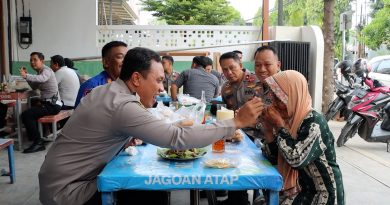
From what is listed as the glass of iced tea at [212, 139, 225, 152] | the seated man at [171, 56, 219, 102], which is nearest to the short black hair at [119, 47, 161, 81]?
the glass of iced tea at [212, 139, 225, 152]

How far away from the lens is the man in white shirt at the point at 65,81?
6262mm

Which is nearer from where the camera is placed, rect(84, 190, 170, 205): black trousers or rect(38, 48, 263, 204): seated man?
rect(38, 48, 263, 204): seated man

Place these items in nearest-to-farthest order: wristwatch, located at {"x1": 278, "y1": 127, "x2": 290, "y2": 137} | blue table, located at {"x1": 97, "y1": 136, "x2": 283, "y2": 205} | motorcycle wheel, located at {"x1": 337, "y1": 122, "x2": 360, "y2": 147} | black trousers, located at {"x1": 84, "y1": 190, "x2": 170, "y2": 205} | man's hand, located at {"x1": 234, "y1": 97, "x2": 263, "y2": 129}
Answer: blue table, located at {"x1": 97, "y1": 136, "x2": 283, "y2": 205} → man's hand, located at {"x1": 234, "y1": 97, "x2": 263, "y2": 129} → wristwatch, located at {"x1": 278, "y1": 127, "x2": 290, "y2": 137} → black trousers, located at {"x1": 84, "y1": 190, "x2": 170, "y2": 205} → motorcycle wheel, located at {"x1": 337, "y1": 122, "x2": 360, "y2": 147}

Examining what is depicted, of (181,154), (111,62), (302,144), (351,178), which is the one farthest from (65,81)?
(302,144)

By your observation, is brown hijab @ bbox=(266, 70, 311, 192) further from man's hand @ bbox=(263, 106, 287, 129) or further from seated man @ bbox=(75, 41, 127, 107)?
seated man @ bbox=(75, 41, 127, 107)

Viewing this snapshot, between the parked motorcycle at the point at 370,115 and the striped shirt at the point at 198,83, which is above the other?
the striped shirt at the point at 198,83

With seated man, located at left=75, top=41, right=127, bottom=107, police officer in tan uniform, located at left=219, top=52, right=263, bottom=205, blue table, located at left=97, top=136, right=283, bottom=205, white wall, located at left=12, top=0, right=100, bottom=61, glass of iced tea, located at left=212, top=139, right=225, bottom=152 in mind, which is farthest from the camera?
white wall, located at left=12, top=0, right=100, bottom=61

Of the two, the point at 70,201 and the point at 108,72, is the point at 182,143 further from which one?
the point at 108,72

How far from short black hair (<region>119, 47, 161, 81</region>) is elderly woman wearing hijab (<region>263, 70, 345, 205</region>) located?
26.4 inches

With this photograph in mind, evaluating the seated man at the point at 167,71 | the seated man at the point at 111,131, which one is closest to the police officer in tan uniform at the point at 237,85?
the seated man at the point at 111,131

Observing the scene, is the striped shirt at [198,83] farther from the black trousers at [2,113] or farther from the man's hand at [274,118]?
the man's hand at [274,118]

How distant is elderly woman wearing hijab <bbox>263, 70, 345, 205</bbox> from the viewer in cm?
204

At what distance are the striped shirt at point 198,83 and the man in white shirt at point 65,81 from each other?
163cm

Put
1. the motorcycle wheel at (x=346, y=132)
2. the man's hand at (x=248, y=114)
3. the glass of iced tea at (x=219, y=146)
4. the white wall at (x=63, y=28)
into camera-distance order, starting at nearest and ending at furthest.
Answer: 1. the man's hand at (x=248, y=114)
2. the glass of iced tea at (x=219, y=146)
3. the motorcycle wheel at (x=346, y=132)
4. the white wall at (x=63, y=28)
